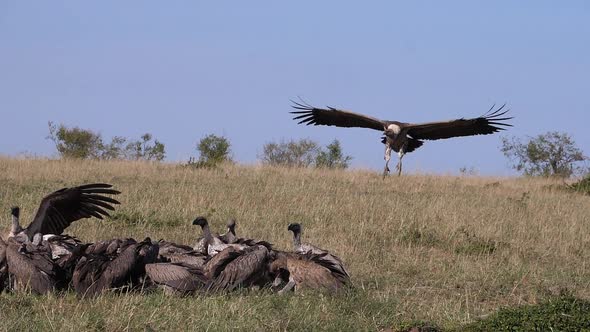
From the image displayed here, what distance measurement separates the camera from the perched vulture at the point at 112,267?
21.0 feet

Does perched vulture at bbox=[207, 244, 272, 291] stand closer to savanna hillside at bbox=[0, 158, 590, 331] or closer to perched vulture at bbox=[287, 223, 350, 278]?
savanna hillside at bbox=[0, 158, 590, 331]

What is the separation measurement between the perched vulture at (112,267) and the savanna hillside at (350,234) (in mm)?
189

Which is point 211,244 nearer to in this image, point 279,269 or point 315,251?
point 315,251

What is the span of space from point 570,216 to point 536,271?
3751 mm

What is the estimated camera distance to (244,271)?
6.70 metres

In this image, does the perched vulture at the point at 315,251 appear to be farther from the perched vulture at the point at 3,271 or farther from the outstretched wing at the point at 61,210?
the perched vulture at the point at 3,271

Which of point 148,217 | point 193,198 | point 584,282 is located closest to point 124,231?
point 148,217

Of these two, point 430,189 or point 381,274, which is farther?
point 430,189

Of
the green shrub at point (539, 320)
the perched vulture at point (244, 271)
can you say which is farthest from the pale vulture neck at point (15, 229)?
the green shrub at point (539, 320)

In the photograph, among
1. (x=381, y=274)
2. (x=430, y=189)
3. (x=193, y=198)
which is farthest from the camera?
(x=430, y=189)

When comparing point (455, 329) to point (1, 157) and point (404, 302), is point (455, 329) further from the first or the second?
point (1, 157)

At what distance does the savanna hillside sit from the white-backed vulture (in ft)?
0.70

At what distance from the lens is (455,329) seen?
556cm

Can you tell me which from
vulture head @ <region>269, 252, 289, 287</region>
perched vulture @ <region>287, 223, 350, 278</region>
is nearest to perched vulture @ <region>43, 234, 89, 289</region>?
vulture head @ <region>269, 252, 289, 287</region>
